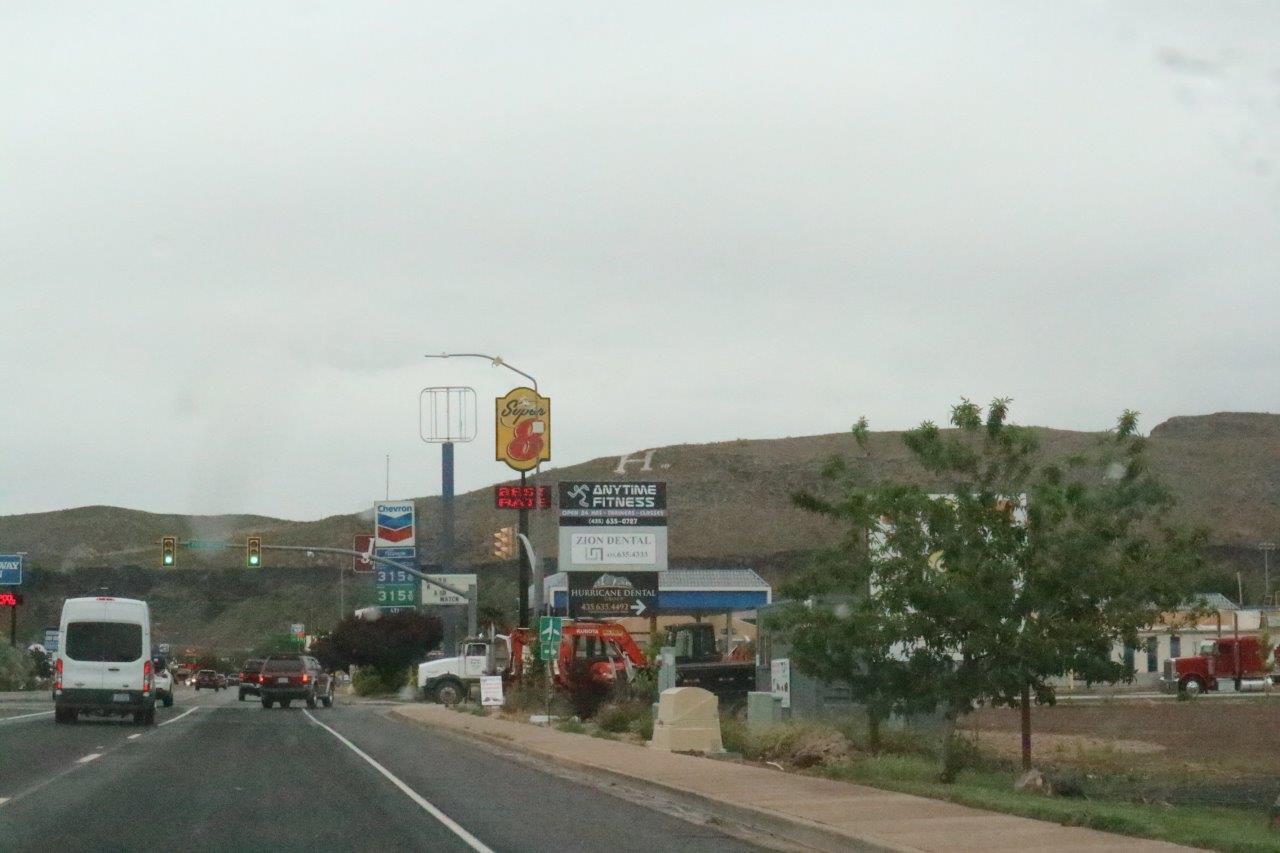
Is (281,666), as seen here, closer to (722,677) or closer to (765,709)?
(722,677)

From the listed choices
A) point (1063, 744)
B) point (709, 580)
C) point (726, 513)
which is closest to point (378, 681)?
point (709, 580)

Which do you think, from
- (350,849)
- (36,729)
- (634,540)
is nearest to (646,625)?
(634,540)

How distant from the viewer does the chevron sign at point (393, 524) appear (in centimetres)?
9988

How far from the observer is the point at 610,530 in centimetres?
5659

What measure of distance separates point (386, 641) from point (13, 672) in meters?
20.4

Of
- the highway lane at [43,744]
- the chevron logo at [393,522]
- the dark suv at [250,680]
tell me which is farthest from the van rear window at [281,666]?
the chevron logo at [393,522]

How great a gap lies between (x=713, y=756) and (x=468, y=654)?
3734 cm

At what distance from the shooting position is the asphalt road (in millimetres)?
15898

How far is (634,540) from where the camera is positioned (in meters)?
56.4

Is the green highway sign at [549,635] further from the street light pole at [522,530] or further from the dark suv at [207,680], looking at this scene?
the dark suv at [207,680]

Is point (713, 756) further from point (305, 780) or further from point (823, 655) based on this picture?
point (305, 780)

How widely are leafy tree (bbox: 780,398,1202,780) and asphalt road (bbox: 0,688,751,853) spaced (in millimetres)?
4170

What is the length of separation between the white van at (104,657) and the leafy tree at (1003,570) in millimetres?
22755

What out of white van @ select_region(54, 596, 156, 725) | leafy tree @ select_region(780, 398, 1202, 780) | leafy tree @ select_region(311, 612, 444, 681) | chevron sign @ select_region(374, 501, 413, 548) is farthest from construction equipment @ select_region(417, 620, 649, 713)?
chevron sign @ select_region(374, 501, 413, 548)
